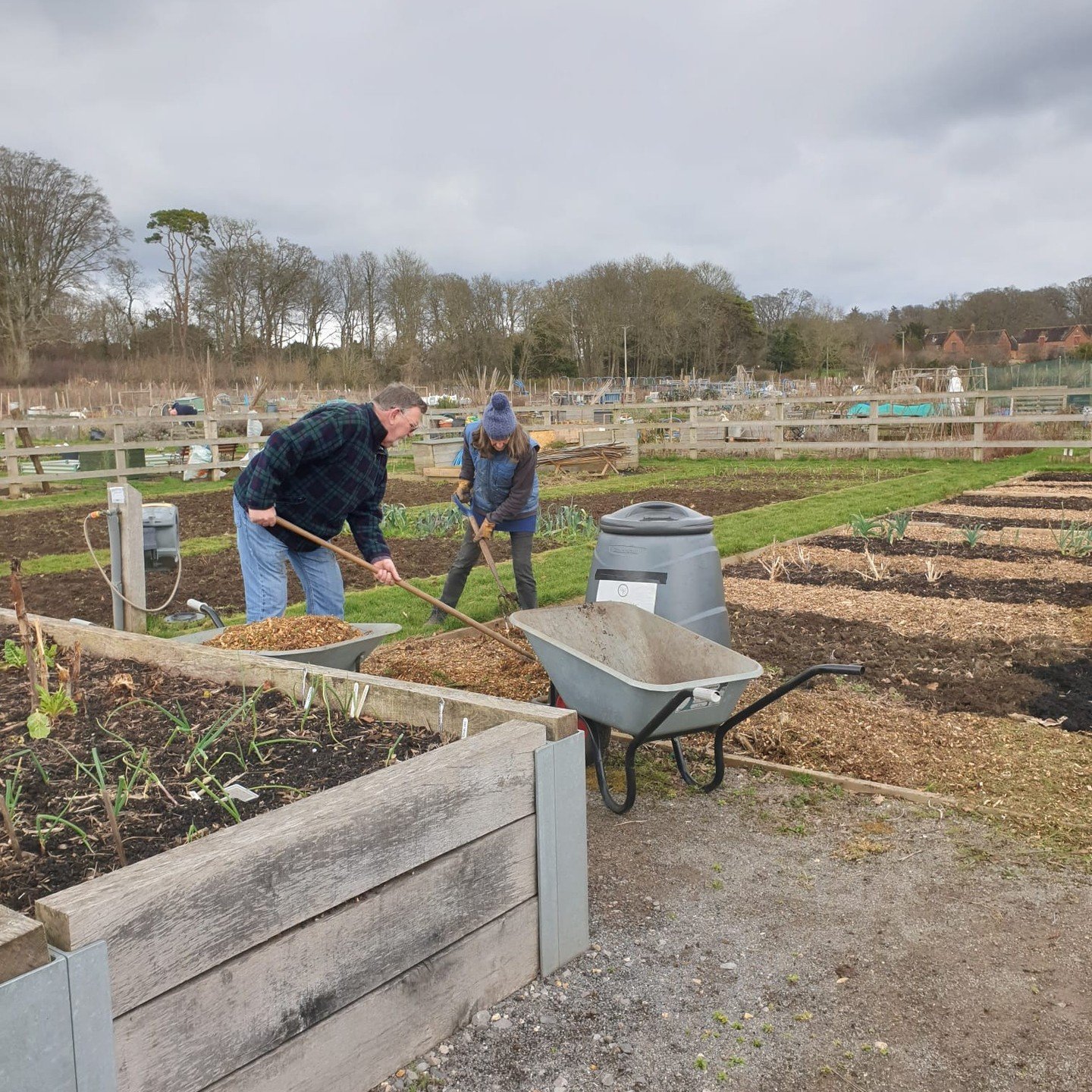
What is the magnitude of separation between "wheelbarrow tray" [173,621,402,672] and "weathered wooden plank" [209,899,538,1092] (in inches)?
55.9

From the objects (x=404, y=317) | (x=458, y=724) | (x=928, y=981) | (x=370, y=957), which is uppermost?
(x=404, y=317)

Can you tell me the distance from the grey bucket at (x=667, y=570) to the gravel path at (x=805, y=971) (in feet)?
3.01

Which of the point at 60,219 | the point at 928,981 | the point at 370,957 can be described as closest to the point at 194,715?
the point at 370,957

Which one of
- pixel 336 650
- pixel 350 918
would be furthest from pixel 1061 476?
pixel 350 918

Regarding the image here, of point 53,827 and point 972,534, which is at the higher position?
point 53,827

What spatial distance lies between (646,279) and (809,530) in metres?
47.5

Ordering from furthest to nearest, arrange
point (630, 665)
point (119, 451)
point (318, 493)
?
1. point (119, 451)
2. point (318, 493)
3. point (630, 665)

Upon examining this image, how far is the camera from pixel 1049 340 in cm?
7312

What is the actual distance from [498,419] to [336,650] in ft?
7.79

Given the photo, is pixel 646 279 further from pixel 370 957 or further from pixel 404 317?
pixel 370 957

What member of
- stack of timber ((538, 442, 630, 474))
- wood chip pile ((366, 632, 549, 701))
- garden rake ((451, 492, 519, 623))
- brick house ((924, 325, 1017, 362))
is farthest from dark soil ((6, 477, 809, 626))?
brick house ((924, 325, 1017, 362))

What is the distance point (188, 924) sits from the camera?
182 cm

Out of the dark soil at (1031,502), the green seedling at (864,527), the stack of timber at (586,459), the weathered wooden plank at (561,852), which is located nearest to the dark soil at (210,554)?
the dark soil at (1031,502)

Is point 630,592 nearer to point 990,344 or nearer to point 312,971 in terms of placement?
point 312,971
